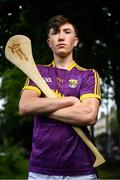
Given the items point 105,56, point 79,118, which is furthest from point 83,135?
point 105,56

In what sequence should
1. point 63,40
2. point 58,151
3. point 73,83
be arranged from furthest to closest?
point 63,40 < point 73,83 < point 58,151

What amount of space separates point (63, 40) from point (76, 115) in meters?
0.54

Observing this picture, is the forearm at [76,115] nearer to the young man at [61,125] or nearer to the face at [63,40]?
the young man at [61,125]

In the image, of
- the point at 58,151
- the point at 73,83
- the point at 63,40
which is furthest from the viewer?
the point at 63,40

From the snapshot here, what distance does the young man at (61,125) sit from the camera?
10.9ft

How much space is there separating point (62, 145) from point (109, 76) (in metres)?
18.3

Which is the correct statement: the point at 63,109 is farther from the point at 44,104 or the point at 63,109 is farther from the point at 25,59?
the point at 25,59

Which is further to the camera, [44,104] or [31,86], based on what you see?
[31,86]

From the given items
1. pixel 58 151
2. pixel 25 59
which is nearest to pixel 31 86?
pixel 25 59

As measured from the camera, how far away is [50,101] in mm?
3346

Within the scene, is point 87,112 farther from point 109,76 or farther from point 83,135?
point 109,76

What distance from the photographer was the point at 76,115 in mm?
3346

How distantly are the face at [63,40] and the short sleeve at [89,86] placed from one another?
0.20 metres

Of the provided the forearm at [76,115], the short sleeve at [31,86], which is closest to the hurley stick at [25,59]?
the short sleeve at [31,86]
